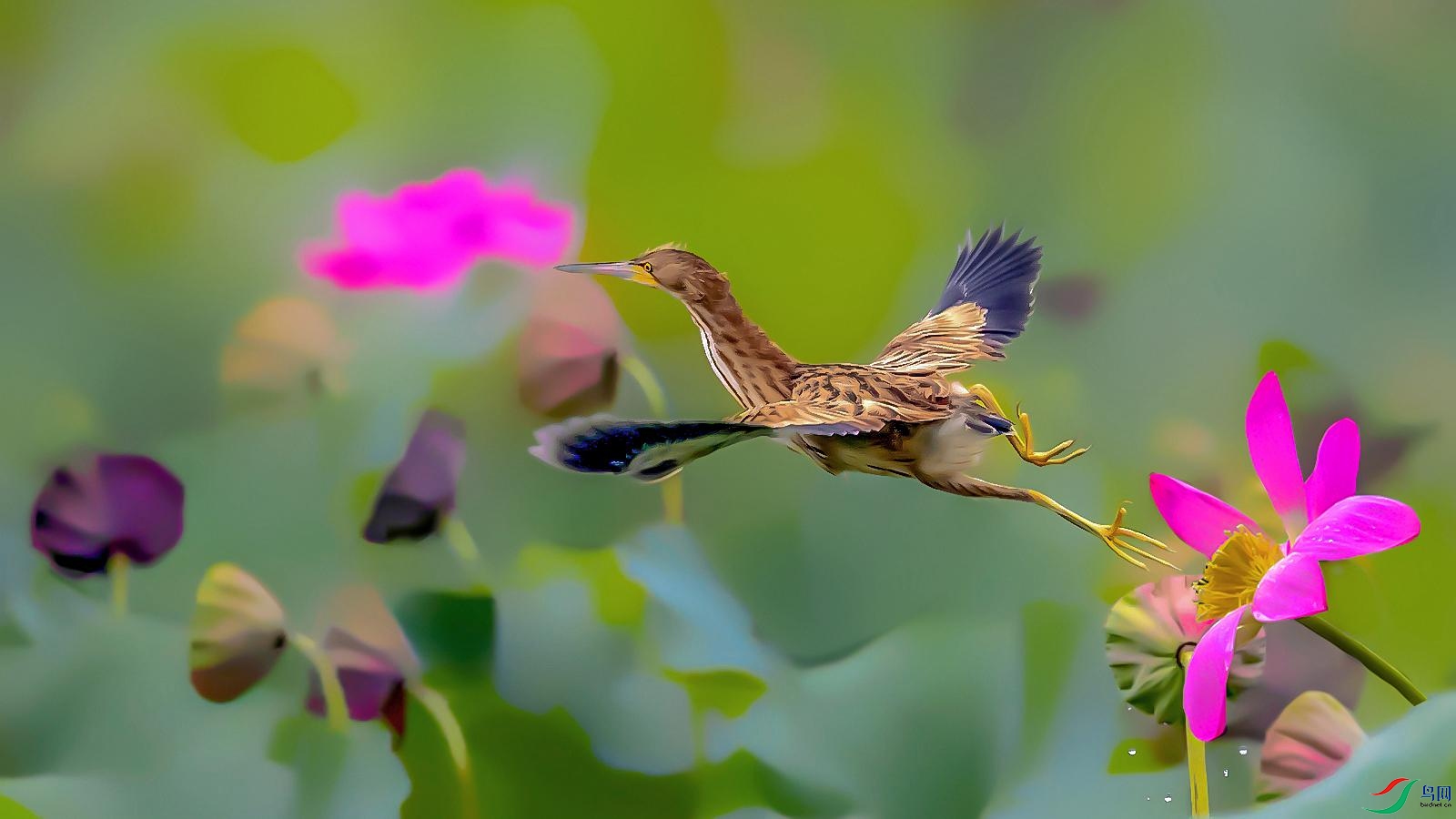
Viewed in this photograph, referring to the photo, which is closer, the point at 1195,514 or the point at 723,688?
the point at 1195,514

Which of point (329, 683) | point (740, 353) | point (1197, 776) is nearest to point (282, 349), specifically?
point (329, 683)

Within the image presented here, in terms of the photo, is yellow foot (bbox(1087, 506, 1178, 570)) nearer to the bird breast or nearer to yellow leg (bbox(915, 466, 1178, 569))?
yellow leg (bbox(915, 466, 1178, 569))

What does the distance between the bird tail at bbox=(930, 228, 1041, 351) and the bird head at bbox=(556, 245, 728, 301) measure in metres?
0.17

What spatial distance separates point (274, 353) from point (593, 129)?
11.4 inches

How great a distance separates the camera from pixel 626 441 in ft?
2.10

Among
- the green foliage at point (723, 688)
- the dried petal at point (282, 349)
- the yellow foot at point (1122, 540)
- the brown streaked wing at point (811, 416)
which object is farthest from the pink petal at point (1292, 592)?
the dried petal at point (282, 349)

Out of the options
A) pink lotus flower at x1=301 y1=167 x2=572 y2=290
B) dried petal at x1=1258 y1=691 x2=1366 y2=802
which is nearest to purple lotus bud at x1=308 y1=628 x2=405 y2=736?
pink lotus flower at x1=301 y1=167 x2=572 y2=290

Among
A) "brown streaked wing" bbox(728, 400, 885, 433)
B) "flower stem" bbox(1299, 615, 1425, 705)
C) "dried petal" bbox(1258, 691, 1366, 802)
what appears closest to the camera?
"flower stem" bbox(1299, 615, 1425, 705)

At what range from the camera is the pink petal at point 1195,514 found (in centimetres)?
78

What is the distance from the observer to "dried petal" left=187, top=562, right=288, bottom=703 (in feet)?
2.95

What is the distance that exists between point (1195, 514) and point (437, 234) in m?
0.57

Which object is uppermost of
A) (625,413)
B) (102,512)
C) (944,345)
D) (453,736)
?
(944,345)

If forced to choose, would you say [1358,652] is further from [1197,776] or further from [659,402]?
[659,402]

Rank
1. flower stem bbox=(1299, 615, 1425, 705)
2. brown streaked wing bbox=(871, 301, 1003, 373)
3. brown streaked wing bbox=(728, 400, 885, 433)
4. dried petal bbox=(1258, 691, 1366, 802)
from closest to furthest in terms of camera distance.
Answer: flower stem bbox=(1299, 615, 1425, 705) → brown streaked wing bbox=(728, 400, 885, 433) → brown streaked wing bbox=(871, 301, 1003, 373) → dried petal bbox=(1258, 691, 1366, 802)
